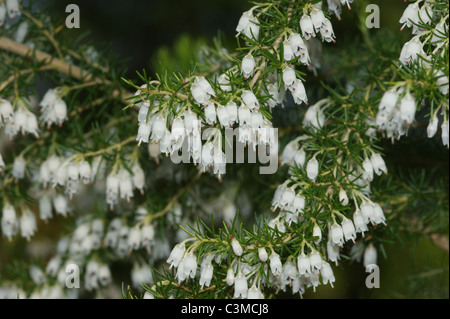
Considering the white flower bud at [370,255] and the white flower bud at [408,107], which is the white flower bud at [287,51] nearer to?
the white flower bud at [408,107]

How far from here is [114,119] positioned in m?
1.80

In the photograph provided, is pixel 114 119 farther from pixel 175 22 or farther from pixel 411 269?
pixel 175 22

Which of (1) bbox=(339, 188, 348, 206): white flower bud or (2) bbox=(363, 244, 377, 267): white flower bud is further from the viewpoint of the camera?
(2) bbox=(363, 244, 377, 267): white flower bud

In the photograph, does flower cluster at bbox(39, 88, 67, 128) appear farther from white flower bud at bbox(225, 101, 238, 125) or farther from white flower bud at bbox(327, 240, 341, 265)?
white flower bud at bbox(327, 240, 341, 265)

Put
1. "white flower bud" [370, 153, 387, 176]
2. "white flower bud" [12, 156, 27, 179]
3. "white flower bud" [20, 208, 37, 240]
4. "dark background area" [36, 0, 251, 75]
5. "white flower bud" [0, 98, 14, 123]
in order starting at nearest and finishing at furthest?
1. "white flower bud" [370, 153, 387, 176]
2. "white flower bud" [0, 98, 14, 123]
3. "white flower bud" [12, 156, 27, 179]
4. "white flower bud" [20, 208, 37, 240]
5. "dark background area" [36, 0, 251, 75]

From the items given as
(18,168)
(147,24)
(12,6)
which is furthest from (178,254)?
(147,24)

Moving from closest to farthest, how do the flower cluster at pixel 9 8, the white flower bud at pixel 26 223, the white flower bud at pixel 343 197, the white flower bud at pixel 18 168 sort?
the white flower bud at pixel 343 197
the flower cluster at pixel 9 8
the white flower bud at pixel 18 168
the white flower bud at pixel 26 223

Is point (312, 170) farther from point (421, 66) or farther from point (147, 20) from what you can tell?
point (147, 20)

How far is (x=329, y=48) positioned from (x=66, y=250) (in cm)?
122

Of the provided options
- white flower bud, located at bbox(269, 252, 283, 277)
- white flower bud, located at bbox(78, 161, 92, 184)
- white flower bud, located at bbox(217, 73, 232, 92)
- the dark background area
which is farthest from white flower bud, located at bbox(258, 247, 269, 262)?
the dark background area

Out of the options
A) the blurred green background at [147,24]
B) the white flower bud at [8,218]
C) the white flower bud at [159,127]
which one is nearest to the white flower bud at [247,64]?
the white flower bud at [159,127]

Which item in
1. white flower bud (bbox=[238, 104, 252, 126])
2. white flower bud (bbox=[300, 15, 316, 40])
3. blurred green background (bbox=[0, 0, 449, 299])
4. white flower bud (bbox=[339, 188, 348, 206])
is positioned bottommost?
white flower bud (bbox=[339, 188, 348, 206])

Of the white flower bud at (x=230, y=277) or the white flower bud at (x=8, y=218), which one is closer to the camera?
the white flower bud at (x=230, y=277)

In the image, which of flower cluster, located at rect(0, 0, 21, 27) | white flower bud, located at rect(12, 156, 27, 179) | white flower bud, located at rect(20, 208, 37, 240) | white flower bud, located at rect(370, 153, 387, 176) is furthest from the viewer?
white flower bud, located at rect(20, 208, 37, 240)
